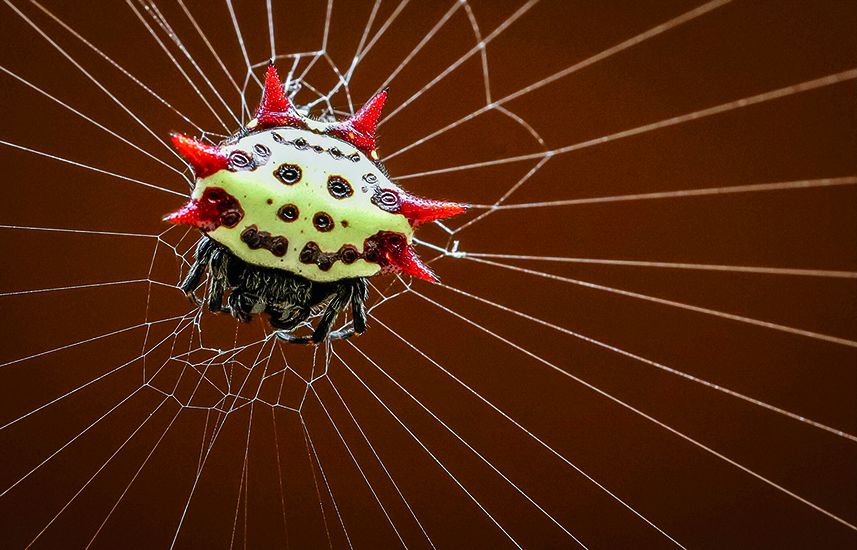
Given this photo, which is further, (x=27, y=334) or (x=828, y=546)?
(x=828, y=546)

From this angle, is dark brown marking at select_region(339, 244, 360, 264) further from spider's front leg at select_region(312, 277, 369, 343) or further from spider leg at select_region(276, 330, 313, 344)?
spider leg at select_region(276, 330, 313, 344)

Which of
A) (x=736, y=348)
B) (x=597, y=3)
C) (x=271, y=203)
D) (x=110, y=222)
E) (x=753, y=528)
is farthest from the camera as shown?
(x=753, y=528)

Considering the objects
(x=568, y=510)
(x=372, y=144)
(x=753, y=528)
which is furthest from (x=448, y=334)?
(x=372, y=144)

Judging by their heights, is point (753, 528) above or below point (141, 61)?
below

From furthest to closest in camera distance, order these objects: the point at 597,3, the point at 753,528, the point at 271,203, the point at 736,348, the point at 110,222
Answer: the point at 753,528, the point at 736,348, the point at 110,222, the point at 597,3, the point at 271,203

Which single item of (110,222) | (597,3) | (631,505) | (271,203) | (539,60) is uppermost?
(597,3)

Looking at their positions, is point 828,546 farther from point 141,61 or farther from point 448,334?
point 141,61

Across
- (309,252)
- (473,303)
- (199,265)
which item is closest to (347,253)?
(309,252)
